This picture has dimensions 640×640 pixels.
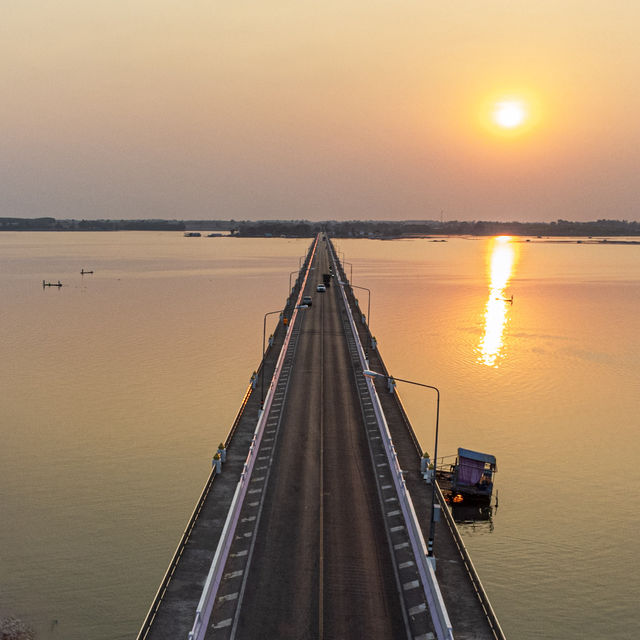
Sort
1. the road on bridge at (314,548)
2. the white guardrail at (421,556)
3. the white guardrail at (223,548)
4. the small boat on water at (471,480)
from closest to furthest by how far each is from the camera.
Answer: the white guardrail at (223,548)
the white guardrail at (421,556)
the road on bridge at (314,548)
the small boat on water at (471,480)

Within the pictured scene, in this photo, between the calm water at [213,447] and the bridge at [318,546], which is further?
the calm water at [213,447]

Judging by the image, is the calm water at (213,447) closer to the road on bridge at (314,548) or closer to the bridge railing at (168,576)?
the bridge railing at (168,576)

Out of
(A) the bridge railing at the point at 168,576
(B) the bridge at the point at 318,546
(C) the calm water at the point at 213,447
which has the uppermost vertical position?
(B) the bridge at the point at 318,546

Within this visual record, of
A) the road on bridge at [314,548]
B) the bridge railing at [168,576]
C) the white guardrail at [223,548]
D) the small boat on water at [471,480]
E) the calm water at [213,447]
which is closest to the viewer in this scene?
the white guardrail at [223,548]

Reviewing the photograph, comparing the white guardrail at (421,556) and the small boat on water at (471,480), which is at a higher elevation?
the white guardrail at (421,556)

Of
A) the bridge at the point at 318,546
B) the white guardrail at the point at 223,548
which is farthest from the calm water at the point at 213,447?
the white guardrail at the point at 223,548

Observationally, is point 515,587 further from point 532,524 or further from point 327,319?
Answer: point 327,319

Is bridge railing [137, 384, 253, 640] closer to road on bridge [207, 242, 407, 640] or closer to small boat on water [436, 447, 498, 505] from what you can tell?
road on bridge [207, 242, 407, 640]

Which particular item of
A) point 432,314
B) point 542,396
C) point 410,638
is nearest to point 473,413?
point 542,396
